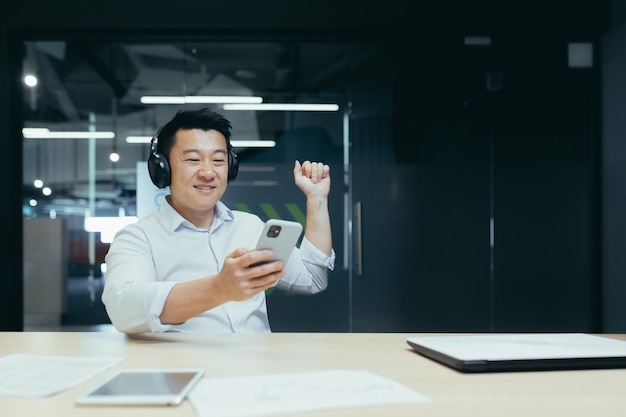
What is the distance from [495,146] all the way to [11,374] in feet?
11.7

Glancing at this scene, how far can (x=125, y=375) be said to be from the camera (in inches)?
37.1

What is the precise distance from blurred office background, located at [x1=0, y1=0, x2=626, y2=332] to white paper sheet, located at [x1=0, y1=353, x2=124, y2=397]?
2849 mm

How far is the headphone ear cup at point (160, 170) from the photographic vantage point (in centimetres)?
188

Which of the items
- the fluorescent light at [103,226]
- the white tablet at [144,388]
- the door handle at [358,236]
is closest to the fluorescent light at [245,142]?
the fluorescent light at [103,226]

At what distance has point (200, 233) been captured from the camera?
6.09 ft

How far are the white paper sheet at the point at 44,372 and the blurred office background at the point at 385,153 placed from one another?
9.35ft

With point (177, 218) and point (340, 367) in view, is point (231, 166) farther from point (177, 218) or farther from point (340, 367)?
point (340, 367)

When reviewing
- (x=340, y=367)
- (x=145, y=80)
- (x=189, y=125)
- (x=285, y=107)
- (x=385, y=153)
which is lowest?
(x=340, y=367)

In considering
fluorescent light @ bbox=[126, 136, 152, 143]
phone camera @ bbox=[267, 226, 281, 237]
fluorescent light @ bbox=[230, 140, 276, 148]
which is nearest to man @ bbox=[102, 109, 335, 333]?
phone camera @ bbox=[267, 226, 281, 237]

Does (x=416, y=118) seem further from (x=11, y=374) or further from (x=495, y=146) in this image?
(x=11, y=374)

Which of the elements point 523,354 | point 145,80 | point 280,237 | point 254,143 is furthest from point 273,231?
point 145,80

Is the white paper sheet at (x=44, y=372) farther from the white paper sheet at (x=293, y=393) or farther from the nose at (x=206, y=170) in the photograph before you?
the nose at (x=206, y=170)

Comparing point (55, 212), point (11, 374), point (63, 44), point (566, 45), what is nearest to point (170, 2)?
point (63, 44)

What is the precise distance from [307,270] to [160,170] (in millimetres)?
573
